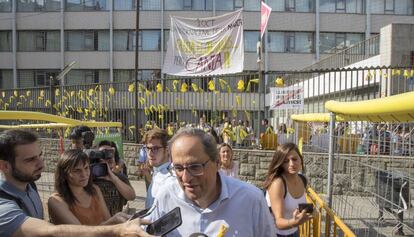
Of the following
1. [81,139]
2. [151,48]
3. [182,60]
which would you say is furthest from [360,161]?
[151,48]

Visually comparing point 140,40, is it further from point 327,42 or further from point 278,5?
point 327,42

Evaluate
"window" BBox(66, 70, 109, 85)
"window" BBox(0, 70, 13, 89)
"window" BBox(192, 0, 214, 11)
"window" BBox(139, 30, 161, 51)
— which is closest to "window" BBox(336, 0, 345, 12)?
"window" BBox(192, 0, 214, 11)

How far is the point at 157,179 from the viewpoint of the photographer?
3.49 meters

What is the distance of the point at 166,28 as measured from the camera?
111ft

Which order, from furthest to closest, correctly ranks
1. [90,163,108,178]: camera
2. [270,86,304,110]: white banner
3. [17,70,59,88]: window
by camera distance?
[17,70,59,88]: window
[270,86,304,110]: white banner
[90,163,108,178]: camera

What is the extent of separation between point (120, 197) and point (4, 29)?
3634 centimetres

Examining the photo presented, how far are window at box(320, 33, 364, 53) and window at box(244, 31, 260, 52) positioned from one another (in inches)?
197

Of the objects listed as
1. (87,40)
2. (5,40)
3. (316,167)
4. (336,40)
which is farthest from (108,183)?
(5,40)

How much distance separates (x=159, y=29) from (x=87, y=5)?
20.4 feet

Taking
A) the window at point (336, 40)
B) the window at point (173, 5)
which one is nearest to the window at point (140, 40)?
the window at point (173, 5)

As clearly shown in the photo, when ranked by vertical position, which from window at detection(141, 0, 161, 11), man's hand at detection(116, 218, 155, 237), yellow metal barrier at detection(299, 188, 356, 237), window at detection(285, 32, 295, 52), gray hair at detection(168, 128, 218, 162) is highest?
window at detection(141, 0, 161, 11)

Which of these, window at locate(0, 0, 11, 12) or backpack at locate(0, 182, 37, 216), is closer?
backpack at locate(0, 182, 37, 216)

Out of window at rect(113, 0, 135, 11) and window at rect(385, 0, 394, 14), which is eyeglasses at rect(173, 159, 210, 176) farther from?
window at rect(385, 0, 394, 14)

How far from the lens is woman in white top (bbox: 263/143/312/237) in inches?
152
